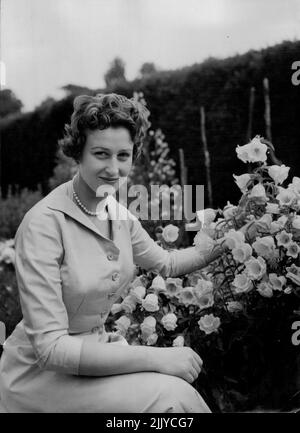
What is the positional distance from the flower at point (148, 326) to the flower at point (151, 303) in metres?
0.04

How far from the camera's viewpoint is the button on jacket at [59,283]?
5.49ft

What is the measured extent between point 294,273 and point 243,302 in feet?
0.79

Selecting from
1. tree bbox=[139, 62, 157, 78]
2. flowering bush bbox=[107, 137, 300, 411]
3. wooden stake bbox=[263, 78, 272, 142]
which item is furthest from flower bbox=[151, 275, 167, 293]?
tree bbox=[139, 62, 157, 78]

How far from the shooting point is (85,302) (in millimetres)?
1822

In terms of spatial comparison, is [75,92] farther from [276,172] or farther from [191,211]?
[276,172]

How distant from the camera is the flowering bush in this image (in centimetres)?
216

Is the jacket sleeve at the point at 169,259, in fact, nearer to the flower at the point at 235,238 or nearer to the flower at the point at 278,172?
the flower at the point at 235,238

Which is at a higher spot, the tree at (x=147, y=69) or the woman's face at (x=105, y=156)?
the tree at (x=147, y=69)

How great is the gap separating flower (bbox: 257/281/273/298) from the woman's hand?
54 centimetres

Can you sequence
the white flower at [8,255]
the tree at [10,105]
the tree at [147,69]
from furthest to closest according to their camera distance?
the tree at [10,105], the tree at [147,69], the white flower at [8,255]

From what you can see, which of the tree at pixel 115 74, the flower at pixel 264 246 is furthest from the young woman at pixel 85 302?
the tree at pixel 115 74

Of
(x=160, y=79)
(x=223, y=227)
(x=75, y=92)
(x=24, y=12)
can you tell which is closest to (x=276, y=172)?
(x=223, y=227)

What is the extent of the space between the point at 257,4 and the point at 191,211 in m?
1.49

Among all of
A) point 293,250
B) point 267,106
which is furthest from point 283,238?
point 267,106
